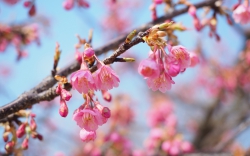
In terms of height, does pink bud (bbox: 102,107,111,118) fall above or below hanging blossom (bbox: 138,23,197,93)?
below

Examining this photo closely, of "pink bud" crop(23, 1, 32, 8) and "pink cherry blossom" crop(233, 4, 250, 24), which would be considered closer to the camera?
"pink cherry blossom" crop(233, 4, 250, 24)

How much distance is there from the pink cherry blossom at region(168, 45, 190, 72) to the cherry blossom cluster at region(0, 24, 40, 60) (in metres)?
2.08

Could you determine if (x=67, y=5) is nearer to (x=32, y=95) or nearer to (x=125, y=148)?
(x=32, y=95)

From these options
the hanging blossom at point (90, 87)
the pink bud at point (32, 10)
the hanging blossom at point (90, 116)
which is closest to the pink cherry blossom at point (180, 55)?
the hanging blossom at point (90, 87)

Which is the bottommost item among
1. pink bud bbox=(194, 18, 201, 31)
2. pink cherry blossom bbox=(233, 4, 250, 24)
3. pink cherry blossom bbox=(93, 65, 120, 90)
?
pink cherry blossom bbox=(93, 65, 120, 90)

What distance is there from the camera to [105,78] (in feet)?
4.44

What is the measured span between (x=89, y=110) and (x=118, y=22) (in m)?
7.76

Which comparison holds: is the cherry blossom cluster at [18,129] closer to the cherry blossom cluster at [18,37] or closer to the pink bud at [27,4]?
the pink bud at [27,4]

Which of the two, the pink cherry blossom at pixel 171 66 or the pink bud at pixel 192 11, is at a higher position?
the pink bud at pixel 192 11

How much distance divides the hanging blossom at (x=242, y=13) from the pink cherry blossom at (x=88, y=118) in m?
1.32

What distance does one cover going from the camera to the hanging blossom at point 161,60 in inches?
49.3

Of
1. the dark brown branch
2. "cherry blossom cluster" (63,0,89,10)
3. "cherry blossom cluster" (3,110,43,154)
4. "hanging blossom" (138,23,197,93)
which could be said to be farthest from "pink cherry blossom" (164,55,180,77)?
"cherry blossom cluster" (63,0,89,10)

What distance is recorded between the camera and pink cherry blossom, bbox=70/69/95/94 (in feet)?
4.21

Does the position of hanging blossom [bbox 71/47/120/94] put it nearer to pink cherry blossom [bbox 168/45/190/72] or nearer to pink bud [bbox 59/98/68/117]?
pink bud [bbox 59/98/68/117]
